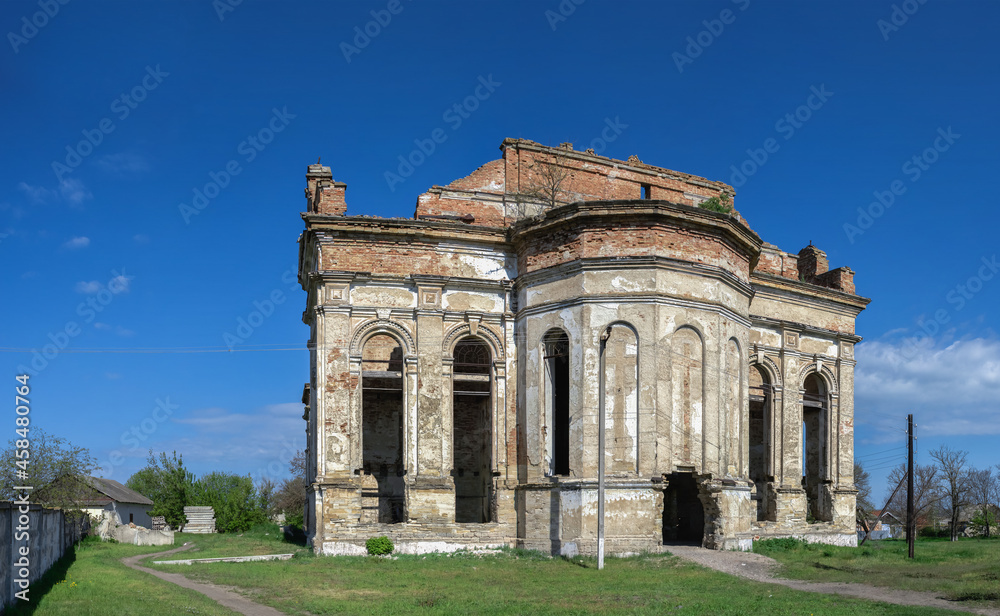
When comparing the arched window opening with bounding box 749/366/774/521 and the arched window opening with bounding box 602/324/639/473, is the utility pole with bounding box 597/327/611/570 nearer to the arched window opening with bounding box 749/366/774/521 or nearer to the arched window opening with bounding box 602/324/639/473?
the arched window opening with bounding box 602/324/639/473

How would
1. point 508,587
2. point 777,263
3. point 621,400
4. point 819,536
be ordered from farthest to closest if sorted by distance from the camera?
point 777,263 → point 819,536 → point 621,400 → point 508,587

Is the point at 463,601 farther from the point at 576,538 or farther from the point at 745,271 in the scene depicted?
the point at 745,271

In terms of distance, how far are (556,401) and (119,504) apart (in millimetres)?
34047

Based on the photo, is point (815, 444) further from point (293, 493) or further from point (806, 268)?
point (293, 493)

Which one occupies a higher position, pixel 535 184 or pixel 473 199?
pixel 535 184

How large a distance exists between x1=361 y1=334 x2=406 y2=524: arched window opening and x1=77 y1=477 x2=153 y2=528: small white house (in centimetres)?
2080

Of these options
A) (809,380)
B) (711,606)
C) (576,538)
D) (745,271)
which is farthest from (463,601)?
(809,380)

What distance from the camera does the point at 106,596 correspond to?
1411 cm

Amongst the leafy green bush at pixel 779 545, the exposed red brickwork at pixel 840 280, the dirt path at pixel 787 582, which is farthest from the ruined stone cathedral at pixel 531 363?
the exposed red brickwork at pixel 840 280

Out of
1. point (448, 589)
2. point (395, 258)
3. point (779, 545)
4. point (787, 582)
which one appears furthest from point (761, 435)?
point (448, 589)

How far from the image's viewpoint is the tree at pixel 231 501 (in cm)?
4294

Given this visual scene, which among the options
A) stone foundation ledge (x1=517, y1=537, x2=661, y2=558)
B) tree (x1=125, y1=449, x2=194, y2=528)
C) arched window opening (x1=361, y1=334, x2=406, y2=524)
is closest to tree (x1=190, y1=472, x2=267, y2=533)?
tree (x1=125, y1=449, x2=194, y2=528)

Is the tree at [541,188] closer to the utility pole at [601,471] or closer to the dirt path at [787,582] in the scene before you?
the utility pole at [601,471]

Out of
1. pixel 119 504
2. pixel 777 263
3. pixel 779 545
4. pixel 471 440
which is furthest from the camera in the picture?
pixel 119 504
